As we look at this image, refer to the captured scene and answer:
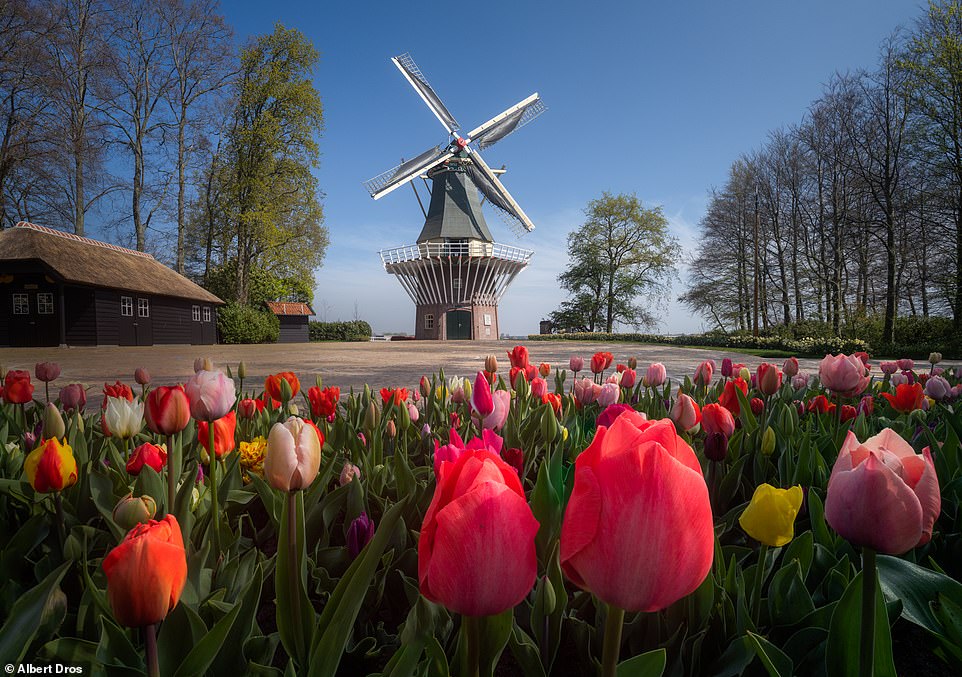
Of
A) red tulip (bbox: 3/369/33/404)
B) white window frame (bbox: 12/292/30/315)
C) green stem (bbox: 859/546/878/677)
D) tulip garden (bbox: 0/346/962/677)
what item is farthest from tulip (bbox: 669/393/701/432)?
white window frame (bbox: 12/292/30/315)

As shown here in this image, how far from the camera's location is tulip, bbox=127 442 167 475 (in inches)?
47.2

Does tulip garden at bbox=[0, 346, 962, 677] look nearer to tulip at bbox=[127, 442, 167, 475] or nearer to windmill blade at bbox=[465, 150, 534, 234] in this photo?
tulip at bbox=[127, 442, 167, 475]

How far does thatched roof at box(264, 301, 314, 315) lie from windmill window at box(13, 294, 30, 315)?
10.3 meters

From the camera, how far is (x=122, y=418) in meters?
1.41

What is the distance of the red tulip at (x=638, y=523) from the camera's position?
0.41 metres

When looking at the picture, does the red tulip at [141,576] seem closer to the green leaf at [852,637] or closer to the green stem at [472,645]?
the green stem at [472,645]

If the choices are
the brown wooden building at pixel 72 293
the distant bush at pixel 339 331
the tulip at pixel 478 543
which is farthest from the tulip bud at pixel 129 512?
the distant bush at pixel 339 331

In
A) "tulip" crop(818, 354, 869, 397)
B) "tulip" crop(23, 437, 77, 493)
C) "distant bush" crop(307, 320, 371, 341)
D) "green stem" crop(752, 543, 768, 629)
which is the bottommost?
"green stem" crop(752, 543, 768, 629)

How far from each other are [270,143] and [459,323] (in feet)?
41.3

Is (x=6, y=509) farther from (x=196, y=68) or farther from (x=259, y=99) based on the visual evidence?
(x=259, y=99)

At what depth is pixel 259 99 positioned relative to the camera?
20.9 metres

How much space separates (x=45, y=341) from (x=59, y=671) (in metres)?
21.2

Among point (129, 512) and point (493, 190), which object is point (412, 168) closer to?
point (493, 190)

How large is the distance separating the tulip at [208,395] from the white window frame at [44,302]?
20.6 m
